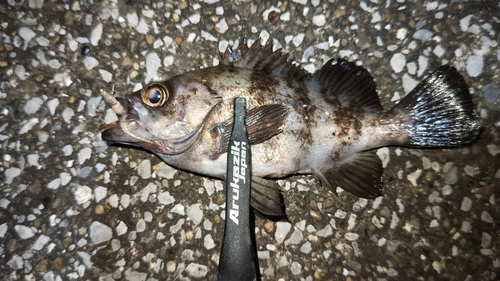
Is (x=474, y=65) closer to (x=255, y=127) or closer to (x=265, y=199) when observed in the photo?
(x=255, y=127)

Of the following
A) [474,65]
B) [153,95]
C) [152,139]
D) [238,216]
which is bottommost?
[238,216]

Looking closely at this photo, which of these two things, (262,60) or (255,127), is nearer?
(255,127)

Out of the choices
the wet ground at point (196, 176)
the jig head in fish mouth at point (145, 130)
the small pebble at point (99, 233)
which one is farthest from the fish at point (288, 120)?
the small pebble at point (99, 233)

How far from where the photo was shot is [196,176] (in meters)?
2.50

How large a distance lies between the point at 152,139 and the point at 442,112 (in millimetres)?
1972

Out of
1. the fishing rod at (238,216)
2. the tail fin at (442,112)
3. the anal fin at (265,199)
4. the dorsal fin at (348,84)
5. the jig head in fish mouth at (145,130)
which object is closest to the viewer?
the fishing rod at (238,216)

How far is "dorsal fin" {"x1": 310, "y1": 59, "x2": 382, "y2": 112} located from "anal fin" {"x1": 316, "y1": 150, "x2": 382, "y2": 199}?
1.26 ft

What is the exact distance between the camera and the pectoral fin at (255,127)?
6.81 ft

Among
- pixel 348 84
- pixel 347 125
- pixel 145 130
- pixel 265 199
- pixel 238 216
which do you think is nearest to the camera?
pixel 238 216

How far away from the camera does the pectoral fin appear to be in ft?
6.81

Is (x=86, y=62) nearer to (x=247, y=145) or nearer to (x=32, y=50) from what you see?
(x=32, y=50)

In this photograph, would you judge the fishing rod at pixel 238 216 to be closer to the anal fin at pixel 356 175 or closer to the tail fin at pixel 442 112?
the anal fin at pixel 356 175

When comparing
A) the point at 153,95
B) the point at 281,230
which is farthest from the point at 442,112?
the point at 153,95

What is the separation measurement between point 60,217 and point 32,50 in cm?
125
